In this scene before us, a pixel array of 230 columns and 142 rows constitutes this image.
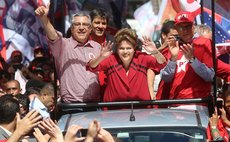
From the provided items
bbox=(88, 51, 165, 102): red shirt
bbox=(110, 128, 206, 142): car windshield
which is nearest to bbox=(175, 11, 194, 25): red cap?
bbox=(88, 51, 165, 102): red shirt

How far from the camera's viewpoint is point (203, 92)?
28.5 ft

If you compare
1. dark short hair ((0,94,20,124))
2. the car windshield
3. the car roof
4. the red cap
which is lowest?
the car windshield

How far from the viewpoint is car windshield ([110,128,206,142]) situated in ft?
→ 23.2

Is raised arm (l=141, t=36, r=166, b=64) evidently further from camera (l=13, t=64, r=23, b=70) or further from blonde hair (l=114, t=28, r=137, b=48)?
camera (l=13, t=64, r=23, b=70)

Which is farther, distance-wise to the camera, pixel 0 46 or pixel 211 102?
pixel 0 46

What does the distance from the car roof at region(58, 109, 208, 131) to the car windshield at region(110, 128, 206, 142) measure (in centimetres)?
6

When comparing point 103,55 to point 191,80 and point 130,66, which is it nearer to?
point 130,66

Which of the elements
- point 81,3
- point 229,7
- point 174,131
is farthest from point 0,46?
point 174,131

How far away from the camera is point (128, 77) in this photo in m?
8.47

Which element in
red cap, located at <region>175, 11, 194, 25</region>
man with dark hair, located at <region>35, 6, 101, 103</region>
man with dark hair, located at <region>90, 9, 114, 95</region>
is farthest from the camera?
man with dark hair, located at <region>90, 9, 114, 95</region>

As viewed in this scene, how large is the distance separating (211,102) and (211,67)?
0.43 metres

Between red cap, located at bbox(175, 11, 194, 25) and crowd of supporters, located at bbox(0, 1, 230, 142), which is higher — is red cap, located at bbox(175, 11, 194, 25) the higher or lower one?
the higher one

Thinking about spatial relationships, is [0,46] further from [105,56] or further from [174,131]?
[174,131]

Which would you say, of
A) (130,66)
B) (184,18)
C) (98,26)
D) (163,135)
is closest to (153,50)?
(130,66)
